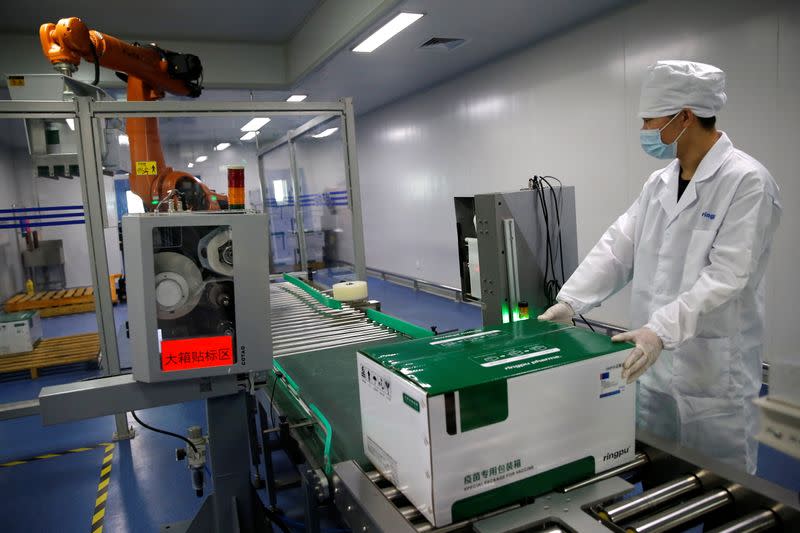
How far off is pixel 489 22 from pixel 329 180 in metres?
2.78

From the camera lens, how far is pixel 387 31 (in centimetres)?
467

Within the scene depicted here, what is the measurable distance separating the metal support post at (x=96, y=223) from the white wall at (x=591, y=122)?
397 centimetres

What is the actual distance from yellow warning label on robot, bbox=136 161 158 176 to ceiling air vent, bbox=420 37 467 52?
2943mm

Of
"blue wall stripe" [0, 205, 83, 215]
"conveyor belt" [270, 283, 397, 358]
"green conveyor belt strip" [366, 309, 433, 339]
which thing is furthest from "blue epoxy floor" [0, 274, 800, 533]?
"blue wall stripe" [0, 205, 83, 215]

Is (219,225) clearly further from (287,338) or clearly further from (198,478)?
(287,338)

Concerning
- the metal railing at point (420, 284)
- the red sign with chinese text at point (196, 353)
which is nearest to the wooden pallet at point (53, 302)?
the metal railing at point (420, 284)

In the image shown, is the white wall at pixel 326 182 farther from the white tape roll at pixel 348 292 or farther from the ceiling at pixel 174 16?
the white tape roll at pixel 348 292

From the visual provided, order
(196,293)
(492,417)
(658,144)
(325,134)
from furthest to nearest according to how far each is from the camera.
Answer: (325,134) → (658,144) → (196,293) → (492,417)

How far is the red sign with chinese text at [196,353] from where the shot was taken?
1425 mm

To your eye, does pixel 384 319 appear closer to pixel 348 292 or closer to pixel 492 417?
pixel 348 292

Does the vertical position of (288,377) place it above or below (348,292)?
below

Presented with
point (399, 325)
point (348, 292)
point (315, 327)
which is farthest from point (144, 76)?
point (399, 325)

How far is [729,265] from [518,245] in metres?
1.07

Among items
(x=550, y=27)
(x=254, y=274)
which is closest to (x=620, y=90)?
(x=550, y=27)
